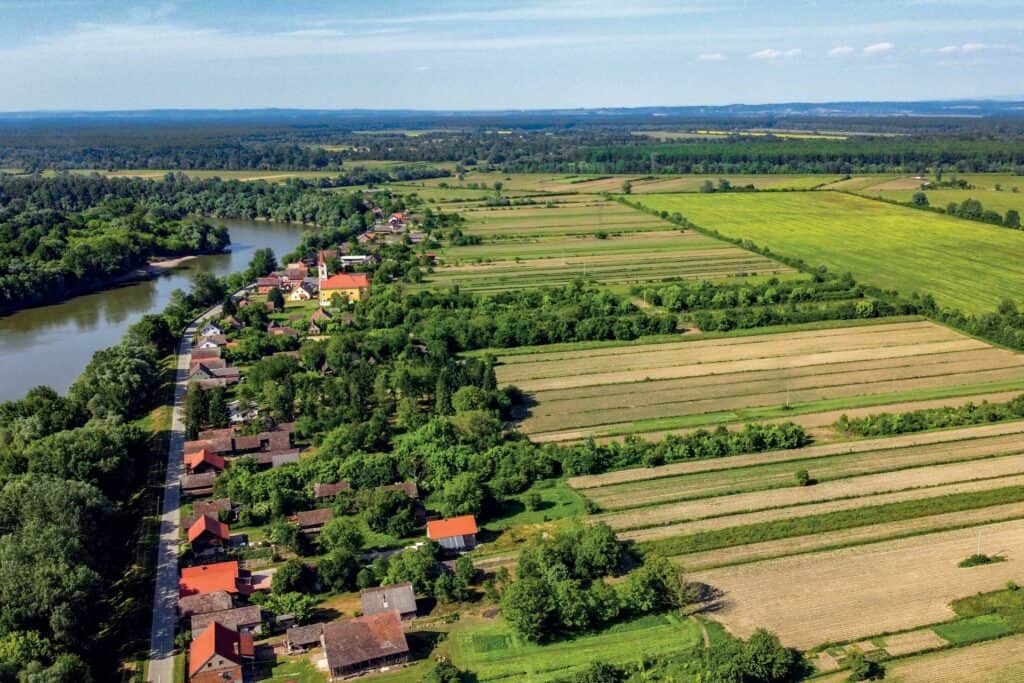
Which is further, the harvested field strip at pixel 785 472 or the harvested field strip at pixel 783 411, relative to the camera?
the harvested field strip at pixel 783 411

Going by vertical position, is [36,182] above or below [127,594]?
above

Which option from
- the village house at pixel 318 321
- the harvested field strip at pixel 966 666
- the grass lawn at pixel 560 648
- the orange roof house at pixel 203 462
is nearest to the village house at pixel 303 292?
the village house at pixel 318 321

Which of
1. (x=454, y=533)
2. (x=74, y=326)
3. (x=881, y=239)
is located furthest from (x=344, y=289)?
(x=881, y=239)

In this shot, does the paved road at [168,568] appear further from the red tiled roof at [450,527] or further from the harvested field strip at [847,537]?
the harvested field strip at [847,537]

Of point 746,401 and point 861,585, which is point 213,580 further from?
point 746,401

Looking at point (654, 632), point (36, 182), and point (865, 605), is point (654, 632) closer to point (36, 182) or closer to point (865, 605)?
point (865, 605)

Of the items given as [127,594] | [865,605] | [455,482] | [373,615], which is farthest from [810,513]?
[127,594]

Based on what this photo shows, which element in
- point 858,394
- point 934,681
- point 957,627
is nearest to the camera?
point 934,681
